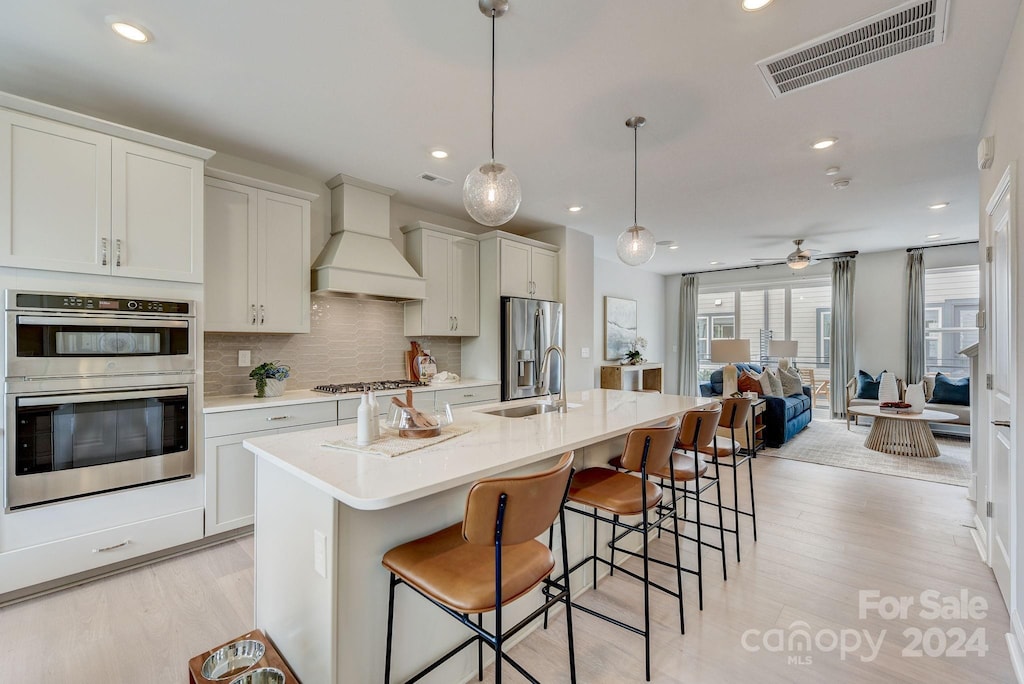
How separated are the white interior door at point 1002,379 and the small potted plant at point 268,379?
406 cm

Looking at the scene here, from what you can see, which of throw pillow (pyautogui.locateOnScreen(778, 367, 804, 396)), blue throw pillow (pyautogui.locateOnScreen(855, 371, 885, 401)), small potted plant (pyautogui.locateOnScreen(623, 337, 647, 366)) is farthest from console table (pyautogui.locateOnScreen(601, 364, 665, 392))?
blue throw pillow (pyautogui.locateOnScreen(855, 371, 885, 401))

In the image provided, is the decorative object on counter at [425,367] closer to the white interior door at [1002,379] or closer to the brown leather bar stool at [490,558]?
→ the brown leather bar stool at [490,558]

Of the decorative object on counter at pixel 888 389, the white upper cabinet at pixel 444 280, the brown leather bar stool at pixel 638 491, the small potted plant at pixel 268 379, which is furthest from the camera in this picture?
the decorative object on counter at pixel 888 389

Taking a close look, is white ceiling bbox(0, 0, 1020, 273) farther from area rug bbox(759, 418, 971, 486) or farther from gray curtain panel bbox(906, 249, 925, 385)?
gray curtain panel bbox(906, 249, 925, 385)

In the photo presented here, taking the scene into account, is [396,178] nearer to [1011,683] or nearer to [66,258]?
[66,258]

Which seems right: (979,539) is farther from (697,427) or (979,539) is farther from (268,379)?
(268,379)

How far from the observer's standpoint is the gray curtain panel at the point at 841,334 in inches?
277

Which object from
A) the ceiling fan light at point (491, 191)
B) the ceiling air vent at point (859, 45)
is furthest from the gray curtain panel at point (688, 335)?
the ceiling fan light at point (491, 191)

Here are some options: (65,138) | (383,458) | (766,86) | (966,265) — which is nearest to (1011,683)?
(383,458)

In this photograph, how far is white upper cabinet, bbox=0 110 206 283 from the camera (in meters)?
2.22

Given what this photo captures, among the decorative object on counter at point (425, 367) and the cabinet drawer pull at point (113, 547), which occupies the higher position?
the decorative object on counter at point (425, 367)

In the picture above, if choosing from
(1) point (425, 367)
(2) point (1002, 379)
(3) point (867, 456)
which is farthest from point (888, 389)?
(1) point (425, 367)

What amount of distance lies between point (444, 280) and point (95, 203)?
8.46 feet

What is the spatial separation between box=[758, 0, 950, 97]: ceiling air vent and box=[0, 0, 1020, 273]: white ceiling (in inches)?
2.8
